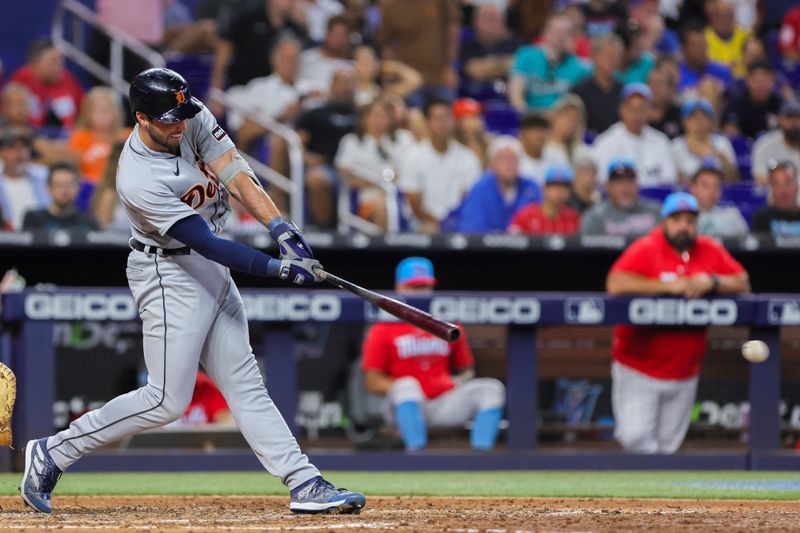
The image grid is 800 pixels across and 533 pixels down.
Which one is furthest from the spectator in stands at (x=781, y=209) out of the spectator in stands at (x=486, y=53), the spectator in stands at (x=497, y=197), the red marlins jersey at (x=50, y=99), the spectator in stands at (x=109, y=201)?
the red marlins jersey at (x=50, y=99)

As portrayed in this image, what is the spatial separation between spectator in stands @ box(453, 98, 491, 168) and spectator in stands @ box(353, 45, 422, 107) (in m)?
0.60

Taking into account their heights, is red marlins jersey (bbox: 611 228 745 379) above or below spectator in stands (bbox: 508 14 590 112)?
below

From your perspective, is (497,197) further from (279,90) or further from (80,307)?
(80,307)

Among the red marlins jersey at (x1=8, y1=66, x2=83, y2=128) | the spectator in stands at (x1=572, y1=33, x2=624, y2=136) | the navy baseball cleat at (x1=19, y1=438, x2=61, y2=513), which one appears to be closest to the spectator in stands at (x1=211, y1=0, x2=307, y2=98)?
the red marlins jersey at (x1=8, y1=66, x2=83, y2=128)

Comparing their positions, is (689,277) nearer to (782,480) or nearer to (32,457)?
(782,480)

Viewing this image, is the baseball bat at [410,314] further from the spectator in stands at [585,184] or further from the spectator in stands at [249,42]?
the spectator in stands at [249,42]

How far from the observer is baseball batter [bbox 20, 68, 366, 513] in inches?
178

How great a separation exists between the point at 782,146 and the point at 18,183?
6135 mm

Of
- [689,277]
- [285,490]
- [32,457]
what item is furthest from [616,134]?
[32,457]

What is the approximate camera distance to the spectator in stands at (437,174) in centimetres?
985

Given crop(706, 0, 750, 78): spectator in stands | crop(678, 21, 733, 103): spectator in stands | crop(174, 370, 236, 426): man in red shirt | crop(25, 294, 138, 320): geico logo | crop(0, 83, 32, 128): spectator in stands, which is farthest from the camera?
crop(706, 0, 750, 78): spectator in stands

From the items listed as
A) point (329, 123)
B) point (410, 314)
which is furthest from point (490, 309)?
point (329, 123)

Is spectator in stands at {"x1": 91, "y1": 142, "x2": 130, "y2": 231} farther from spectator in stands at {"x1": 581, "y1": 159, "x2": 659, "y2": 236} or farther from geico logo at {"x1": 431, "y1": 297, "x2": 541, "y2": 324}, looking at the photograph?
spectator in stands at {"x1": 581, "y1": 159, "x2": 659, "y2": 236}

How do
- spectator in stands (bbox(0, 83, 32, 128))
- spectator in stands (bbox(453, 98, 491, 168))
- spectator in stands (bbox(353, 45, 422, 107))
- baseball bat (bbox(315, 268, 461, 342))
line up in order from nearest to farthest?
baseball bat (bbox(315, 268, 461, 342)) < spectator in stands (bbox(0, 83, 32, 128)) < spectator in stands (bbox(453, 98, 491, 168)) < spectator in stands (bbox(353, 45, 422, 107))
